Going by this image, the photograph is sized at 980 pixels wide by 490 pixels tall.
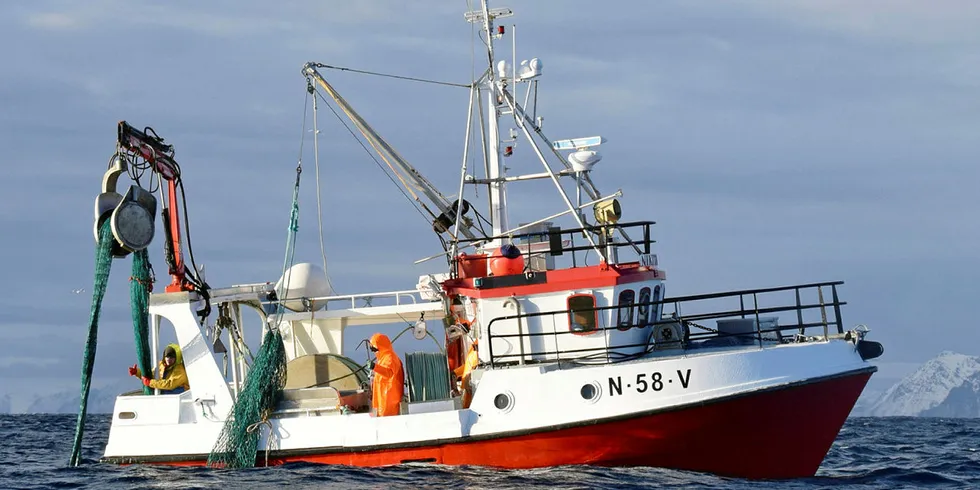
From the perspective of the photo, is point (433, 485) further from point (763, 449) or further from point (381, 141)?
point (381, 141)

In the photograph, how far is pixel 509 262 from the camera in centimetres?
1778

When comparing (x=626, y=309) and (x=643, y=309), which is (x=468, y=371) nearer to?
(x=626, y=309)

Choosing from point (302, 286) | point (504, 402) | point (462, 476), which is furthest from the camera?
point (302, 286)

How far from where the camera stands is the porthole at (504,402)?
1620cm

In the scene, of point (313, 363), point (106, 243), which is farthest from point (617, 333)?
point (106, 243)

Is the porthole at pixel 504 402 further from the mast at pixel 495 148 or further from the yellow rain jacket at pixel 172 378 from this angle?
the yellow rain jacket at pixel 172 378

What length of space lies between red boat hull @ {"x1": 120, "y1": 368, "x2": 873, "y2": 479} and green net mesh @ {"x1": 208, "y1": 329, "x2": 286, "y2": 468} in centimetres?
263

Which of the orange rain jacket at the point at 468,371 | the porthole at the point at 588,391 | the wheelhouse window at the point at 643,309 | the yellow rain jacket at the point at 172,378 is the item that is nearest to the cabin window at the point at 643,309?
the wheelhouse window at the point at 643,309

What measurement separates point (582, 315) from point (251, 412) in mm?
5165

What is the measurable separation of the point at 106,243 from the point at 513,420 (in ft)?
22.9

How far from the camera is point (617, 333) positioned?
1728cm

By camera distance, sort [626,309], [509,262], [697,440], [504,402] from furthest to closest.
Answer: [509,262]
[626,309]
[504,402]
[697,440]

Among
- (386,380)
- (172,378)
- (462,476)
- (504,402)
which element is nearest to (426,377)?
(386,380)

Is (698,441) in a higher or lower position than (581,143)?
lower
